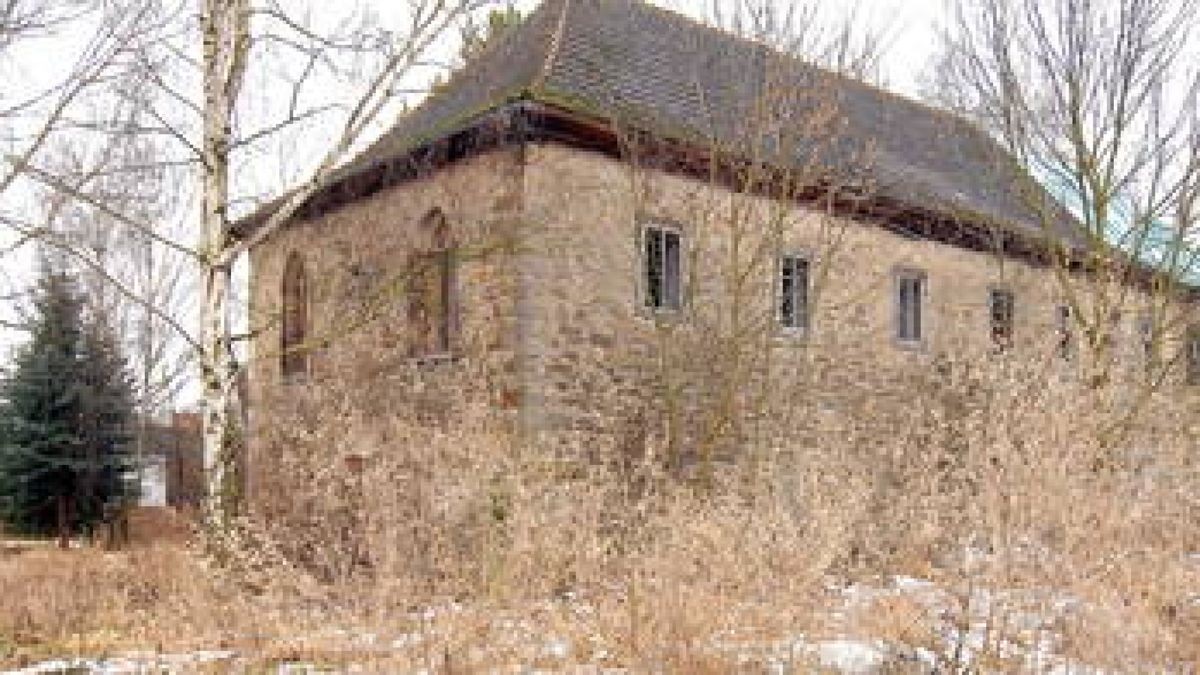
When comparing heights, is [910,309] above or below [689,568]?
above

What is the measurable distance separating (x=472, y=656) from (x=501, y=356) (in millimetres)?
5854

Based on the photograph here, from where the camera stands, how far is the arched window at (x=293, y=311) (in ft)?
56.7

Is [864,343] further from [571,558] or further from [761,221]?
[571,558]

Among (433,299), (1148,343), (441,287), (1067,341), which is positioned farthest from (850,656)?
(1148,343)

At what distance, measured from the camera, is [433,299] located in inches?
551

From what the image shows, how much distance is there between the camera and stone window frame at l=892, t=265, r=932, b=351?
652 inches

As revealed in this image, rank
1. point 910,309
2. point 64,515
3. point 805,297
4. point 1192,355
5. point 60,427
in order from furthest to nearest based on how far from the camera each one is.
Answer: point 60,427 → point 64,515 → point 910,309 → point 1192,355 → point 805,297

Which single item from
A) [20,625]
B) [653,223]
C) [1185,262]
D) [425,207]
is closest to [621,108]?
[653,223]

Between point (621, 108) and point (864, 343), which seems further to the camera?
point (864, 343)

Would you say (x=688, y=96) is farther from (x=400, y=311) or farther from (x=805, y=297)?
(x=400, y=311)

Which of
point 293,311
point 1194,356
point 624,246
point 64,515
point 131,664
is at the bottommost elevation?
point 64,515

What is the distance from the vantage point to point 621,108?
1272 cm

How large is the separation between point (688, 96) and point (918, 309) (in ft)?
18.6

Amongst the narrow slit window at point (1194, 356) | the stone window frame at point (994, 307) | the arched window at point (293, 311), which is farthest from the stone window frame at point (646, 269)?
the stone window frame at point (994, 307)
